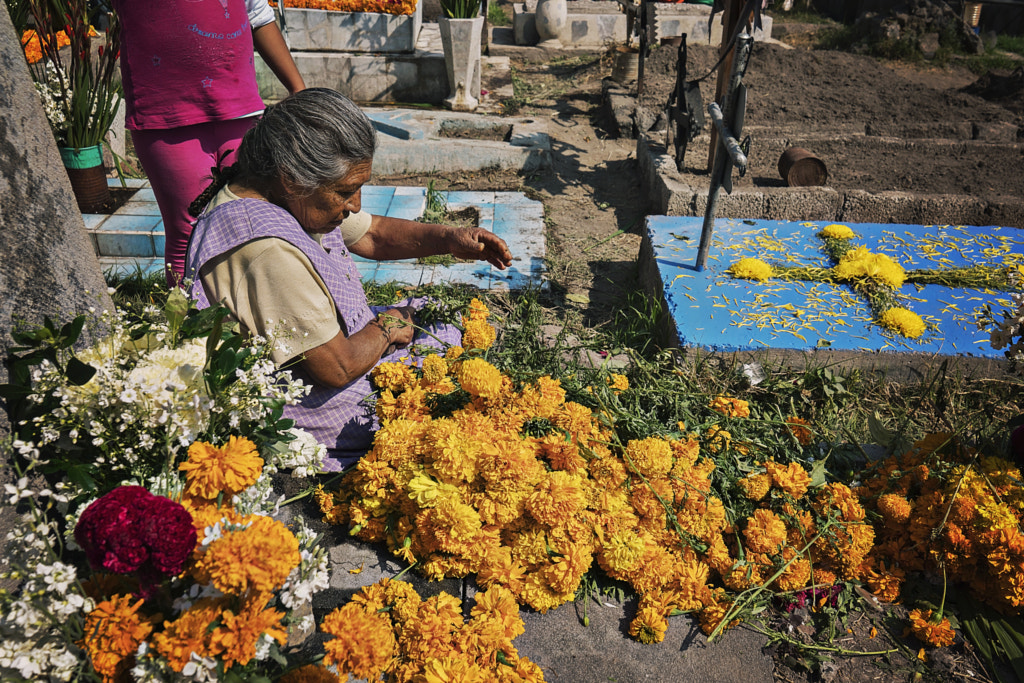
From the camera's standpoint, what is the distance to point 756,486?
2061 mm

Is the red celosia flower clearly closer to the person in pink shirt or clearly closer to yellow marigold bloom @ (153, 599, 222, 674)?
yellow marigold bloom @ (153, 599, 222, 674)

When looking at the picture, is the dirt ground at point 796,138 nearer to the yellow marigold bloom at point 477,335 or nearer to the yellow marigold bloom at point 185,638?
the yellow marigold bloom at point 477,335

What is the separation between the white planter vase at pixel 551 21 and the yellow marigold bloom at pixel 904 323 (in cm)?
994

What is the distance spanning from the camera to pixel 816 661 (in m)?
1.86

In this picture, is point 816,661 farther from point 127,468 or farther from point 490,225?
point 490,225

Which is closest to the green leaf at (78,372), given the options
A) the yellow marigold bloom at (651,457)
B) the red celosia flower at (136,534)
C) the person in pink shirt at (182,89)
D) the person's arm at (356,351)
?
the red celosia flower at (136,534)

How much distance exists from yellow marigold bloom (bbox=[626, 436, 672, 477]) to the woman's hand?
949 mm

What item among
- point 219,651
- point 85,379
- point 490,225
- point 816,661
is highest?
point 85,379

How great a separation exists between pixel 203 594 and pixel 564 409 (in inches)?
48.1

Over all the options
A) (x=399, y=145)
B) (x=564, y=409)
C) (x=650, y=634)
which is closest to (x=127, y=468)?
(x=564, y=409)

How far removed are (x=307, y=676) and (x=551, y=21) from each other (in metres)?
12.2

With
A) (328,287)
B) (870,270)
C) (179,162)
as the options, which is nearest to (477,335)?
(328,287)

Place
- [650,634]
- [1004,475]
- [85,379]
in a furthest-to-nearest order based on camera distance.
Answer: [1004,475] < [650,634] < [85,379]

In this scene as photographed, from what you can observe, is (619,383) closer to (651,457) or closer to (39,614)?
(651,457)
